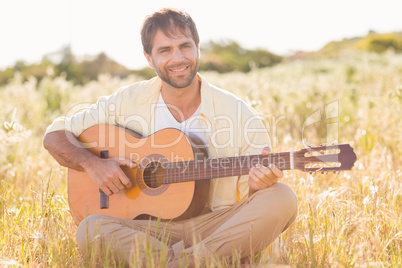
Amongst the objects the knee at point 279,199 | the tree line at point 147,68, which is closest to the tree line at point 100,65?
→ the tree line at point 147,68

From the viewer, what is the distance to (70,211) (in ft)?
10.3

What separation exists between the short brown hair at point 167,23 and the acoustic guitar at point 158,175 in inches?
29.8

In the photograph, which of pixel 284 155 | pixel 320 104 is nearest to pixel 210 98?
pixel 284 155

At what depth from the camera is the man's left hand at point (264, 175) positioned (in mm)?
2520

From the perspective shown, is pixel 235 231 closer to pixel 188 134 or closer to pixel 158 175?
pixel 158 175

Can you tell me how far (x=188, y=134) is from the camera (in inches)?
121

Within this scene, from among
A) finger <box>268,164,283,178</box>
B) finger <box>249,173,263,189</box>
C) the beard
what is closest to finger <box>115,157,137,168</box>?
the beard

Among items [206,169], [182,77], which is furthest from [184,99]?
[206,169]

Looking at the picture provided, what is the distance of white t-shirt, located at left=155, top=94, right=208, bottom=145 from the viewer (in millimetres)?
3091

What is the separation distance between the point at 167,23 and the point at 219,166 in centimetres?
120

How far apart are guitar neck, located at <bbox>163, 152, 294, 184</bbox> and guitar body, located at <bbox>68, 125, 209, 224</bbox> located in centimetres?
5

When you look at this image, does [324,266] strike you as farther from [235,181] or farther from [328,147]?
[235,181]

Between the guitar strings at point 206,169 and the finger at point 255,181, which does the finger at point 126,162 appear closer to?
the guitar strings at point 206,169

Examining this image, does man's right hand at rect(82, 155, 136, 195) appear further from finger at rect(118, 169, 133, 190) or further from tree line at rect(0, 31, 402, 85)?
tree line at rect(0, 31, 402, 85)
